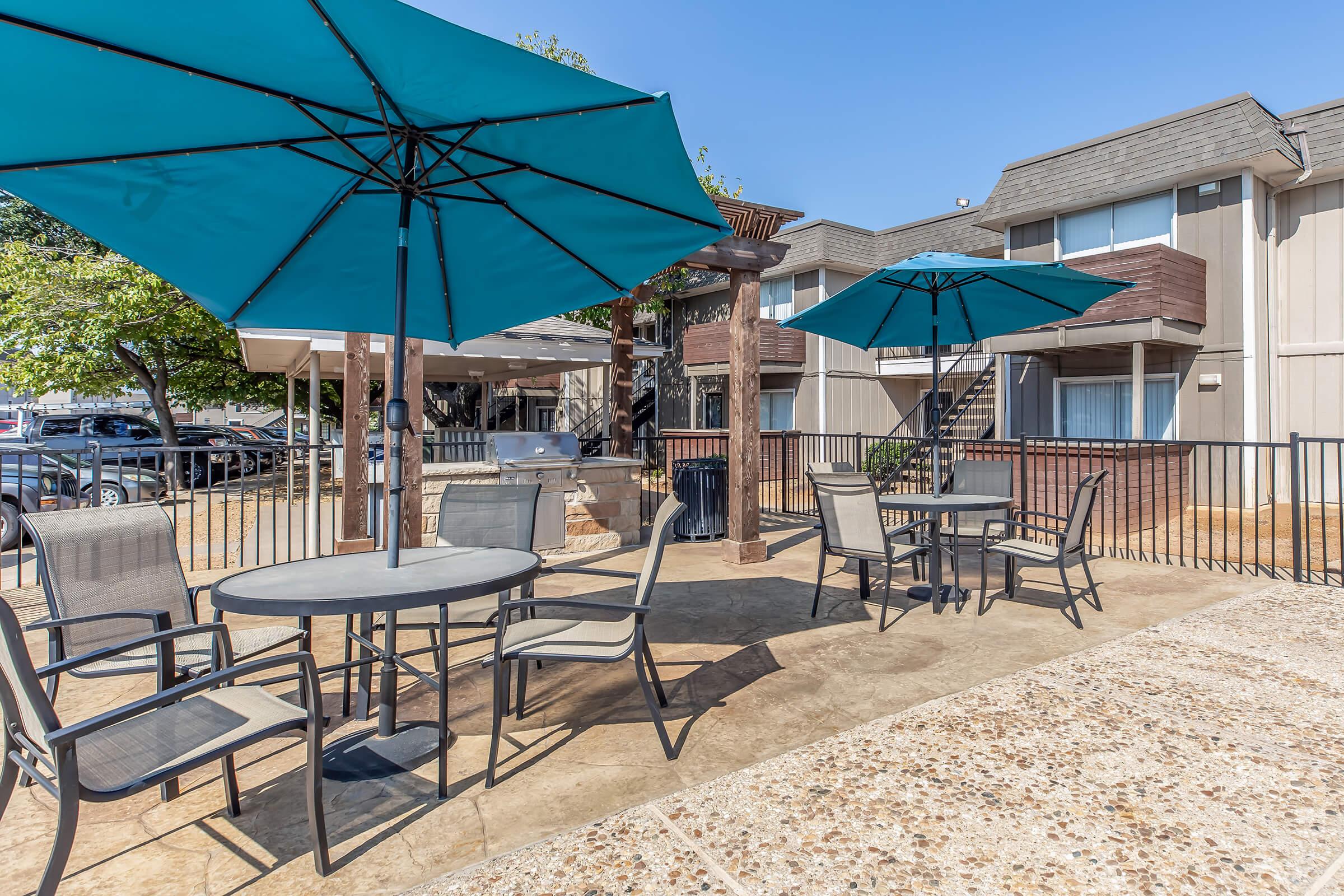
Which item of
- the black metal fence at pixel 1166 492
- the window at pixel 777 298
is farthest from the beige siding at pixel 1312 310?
the window at pixel 777 298

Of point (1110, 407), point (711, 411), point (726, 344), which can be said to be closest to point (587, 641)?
point (1110, 407)

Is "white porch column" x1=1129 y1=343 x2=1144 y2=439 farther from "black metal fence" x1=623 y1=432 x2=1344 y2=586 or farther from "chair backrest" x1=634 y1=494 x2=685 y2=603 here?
"chair backrest" x1=634 y1=494 x2=685 y2=603

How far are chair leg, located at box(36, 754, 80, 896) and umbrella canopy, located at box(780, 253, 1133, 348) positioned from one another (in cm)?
473

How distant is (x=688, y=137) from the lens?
51.2 feet

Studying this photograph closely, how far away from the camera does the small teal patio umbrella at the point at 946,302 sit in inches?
198

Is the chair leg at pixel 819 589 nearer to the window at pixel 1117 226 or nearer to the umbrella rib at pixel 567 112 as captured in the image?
the umbrella rib at pixel 567 112

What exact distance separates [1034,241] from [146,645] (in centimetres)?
1488

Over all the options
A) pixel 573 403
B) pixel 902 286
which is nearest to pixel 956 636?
pixel 902 286

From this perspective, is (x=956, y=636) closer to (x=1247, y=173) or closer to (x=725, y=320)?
(x=1247, y=173)

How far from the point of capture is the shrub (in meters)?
14.5

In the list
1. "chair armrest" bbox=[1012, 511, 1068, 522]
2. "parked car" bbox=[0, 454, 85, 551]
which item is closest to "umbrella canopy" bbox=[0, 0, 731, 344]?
"chair armrest" bbox=[1012, 511, 1068, 522]

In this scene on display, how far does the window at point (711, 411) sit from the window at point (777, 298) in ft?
8.70

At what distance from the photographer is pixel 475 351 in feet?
26.8

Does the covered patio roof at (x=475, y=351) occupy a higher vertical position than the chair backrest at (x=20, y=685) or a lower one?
higher
